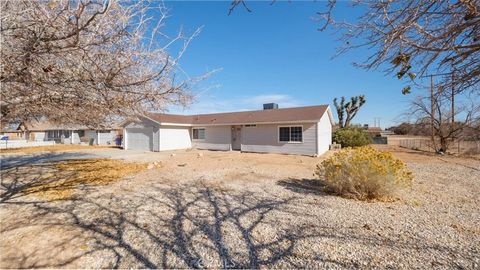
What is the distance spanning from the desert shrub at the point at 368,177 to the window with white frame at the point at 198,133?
54.2 ft

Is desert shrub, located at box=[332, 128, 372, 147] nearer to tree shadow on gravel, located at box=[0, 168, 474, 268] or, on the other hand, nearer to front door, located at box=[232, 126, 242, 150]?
front door, located at box=[232, 126, 242, 150]

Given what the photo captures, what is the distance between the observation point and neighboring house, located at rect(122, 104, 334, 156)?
15.7 metres

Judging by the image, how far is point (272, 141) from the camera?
675 inches

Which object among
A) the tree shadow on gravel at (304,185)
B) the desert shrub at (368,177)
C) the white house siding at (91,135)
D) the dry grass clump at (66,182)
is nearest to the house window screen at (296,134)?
the tree shadow on gravel at (304,185)

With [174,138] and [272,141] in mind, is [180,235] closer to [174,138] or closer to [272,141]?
[272,141]

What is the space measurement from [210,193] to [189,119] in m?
17.7

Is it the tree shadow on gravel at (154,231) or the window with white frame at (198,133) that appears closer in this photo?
the tree shadow on gravel at (154,231)

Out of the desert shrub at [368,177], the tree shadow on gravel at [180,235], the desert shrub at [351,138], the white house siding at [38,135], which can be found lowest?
the tree shadow on gravel at [180,235]

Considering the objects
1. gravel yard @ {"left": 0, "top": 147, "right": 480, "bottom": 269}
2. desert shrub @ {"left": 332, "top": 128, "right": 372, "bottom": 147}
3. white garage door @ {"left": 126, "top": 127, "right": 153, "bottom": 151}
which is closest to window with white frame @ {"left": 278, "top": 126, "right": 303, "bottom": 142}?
desert shrub @ {"left": 332, "top": 128, "right": 372, "bottom": 147}

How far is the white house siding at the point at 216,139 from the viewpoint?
19.6 metres

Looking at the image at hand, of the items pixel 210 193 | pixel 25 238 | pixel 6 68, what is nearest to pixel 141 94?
pixel 6 68

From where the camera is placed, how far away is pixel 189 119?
2316 centimetres

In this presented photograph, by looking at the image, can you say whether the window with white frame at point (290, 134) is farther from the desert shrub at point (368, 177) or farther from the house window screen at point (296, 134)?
the desert shrub at point (368, 177)

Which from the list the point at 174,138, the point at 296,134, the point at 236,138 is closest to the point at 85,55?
the point at 296,134
